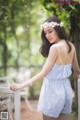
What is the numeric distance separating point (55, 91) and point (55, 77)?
13cm

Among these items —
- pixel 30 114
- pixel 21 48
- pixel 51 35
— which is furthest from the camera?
pixel 21 48

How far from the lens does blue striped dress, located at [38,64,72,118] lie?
10.1 ft

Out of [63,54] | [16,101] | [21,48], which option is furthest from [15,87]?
[21,48]

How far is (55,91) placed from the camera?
3.08 meters

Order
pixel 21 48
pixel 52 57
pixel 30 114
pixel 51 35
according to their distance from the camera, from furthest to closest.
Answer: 1. pixel 21 48
2. pixel 30 114
3. pixel 51 35
4. pixel 52 57

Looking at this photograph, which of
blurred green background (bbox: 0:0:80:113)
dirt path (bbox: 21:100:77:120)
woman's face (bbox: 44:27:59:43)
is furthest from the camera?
blurred green background (bbox: 0:0:80:113)

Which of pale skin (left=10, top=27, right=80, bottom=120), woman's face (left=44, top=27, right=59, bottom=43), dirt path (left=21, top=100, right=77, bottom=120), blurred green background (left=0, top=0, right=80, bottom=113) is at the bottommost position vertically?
dirt path (left=21, top=100, right=77, bottom=120)

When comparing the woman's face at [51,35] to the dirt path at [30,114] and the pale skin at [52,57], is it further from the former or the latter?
the dirt path at [30,114]

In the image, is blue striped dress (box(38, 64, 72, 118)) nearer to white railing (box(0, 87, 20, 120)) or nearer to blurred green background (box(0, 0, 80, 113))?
white railing (box(0, 87, 20, 120))

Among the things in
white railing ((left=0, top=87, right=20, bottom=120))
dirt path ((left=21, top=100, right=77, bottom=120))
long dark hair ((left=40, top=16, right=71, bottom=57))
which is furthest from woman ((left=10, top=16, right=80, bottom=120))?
dirt path ((left=21, top=100, right=77, bottom=120))

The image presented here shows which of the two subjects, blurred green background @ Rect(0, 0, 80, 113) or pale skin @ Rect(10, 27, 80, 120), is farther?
blurred green background @ Rect(0, 0, 80, 113)

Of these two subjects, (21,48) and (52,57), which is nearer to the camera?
(52,57)

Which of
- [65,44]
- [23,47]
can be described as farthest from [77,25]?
[23,47]

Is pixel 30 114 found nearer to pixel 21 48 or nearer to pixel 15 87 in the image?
pixel 21 48
